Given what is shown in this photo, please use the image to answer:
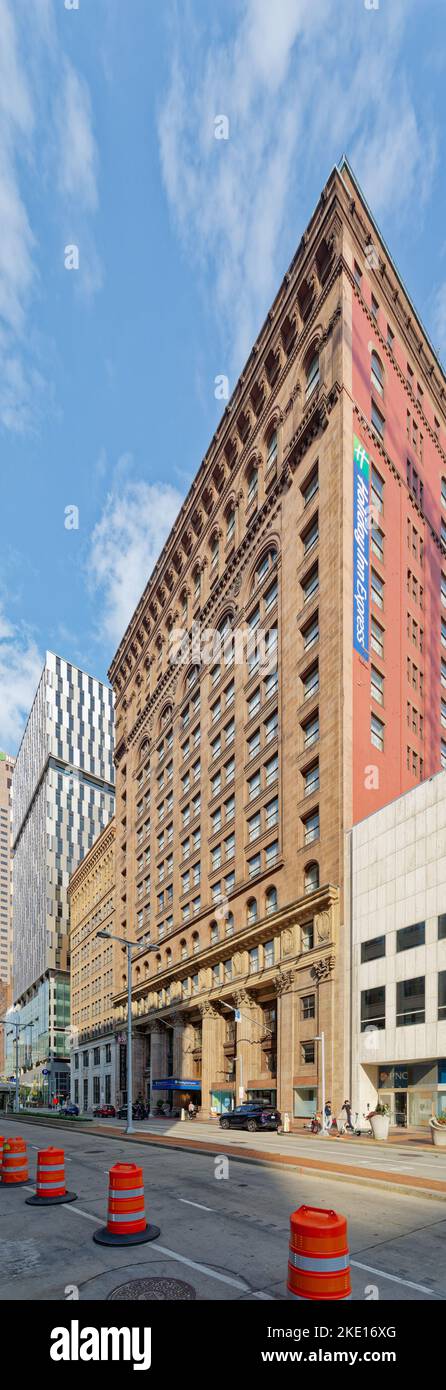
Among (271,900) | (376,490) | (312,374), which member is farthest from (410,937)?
(312,374)

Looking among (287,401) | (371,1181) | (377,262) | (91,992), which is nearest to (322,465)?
(287,401)

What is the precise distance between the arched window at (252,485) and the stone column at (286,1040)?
106ft

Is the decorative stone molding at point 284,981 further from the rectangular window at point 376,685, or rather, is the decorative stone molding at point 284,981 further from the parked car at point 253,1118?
the rectangular window at point 376,685

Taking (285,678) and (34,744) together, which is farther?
(34,744)

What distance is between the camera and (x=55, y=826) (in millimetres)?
130500

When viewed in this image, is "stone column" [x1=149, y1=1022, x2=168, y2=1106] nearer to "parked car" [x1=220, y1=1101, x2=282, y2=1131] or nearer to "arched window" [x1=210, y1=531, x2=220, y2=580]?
"parked car" [x1=220, y1=1101, x2=282, y2=1131]

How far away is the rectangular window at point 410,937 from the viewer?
108 ft

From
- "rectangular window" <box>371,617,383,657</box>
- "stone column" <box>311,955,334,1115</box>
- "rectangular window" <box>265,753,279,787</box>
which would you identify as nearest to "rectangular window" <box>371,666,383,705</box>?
"rectangular window" <box>371,617,383,657</box>

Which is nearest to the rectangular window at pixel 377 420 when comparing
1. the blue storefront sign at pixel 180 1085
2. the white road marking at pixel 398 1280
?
the blue storefront sign at pixel 180 1085

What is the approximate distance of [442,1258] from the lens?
1020 cm

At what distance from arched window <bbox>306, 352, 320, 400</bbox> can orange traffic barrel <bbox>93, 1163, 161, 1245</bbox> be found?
4549 centimetres

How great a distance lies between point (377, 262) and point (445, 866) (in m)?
38.2

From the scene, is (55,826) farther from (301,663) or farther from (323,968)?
(323,968)
